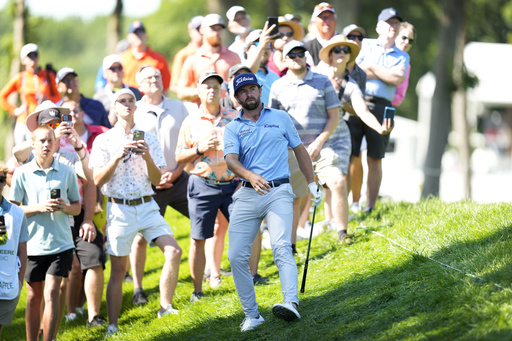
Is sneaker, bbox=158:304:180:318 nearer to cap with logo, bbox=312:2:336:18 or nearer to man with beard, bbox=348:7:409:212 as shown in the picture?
man with beard, bbox=348:7:409:212

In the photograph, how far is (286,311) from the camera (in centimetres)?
643

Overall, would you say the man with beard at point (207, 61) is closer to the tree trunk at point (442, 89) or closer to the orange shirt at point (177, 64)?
the orange shirt at point (177, 64)

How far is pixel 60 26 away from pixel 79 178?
9883cm

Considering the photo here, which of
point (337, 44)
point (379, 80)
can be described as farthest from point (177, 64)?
point (379, 80)

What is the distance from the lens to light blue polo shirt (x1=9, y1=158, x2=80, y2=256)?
743 cm

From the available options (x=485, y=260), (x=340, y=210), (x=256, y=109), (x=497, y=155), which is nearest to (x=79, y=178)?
(x=256, y=109)

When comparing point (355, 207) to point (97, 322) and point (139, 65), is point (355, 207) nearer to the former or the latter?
point (97, 322)

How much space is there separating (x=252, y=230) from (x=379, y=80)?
150 inches

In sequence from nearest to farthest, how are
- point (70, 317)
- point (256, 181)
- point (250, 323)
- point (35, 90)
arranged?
1. point (256, 181)
2. point (250, 323)
3. point (70, 317)
4. point (35, 90)

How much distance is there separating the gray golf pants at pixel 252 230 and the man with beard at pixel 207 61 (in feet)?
11.3

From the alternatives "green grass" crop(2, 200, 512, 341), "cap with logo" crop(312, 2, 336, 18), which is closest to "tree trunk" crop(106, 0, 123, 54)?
"cap with logo" crop(312, 2, 336, 18)

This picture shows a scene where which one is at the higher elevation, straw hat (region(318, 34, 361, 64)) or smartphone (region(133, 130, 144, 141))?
straw hat (region(318, 34, 361, 64))

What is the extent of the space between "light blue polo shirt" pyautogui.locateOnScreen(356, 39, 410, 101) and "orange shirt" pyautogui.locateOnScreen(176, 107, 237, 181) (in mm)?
2212

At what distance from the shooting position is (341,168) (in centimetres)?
890
